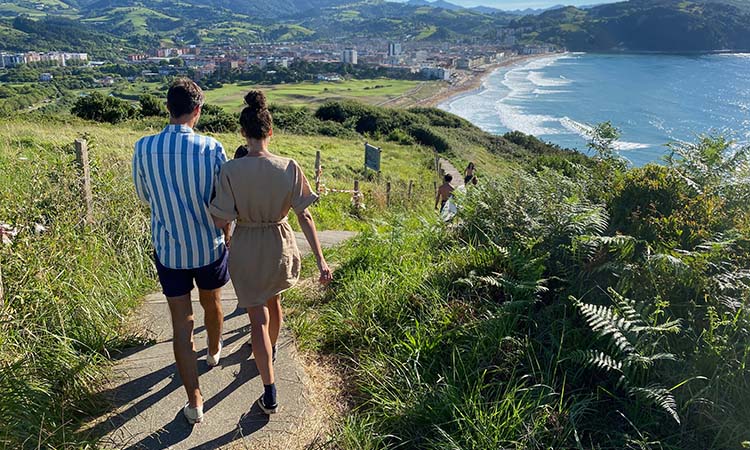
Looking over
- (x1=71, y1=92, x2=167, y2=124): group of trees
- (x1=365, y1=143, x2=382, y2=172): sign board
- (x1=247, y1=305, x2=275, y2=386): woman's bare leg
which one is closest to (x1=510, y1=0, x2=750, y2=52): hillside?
(x1=71, y1=92, x2=167, y2=124): group of trees

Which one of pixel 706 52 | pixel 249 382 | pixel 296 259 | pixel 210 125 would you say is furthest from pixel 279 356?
pixel 706 52

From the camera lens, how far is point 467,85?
76.2 m

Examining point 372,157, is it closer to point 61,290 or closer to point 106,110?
point 61,290

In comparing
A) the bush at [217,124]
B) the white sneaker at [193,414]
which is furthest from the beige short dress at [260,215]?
the bush at [217,124]

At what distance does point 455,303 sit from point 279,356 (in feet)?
→ 4.26

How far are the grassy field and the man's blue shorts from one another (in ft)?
149

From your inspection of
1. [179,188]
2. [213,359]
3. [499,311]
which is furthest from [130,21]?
[499,311]

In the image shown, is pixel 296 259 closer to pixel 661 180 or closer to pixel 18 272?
pixel 18 272

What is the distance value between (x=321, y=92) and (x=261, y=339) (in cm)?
6453

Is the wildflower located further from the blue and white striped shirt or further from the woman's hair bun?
the woman's hair bun

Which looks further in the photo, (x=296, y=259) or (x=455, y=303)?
(x=455, y=303)

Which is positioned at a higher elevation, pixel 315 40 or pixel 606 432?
pixel 315 40

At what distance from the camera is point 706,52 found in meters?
101

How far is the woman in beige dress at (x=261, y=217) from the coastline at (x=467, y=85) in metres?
57.8
